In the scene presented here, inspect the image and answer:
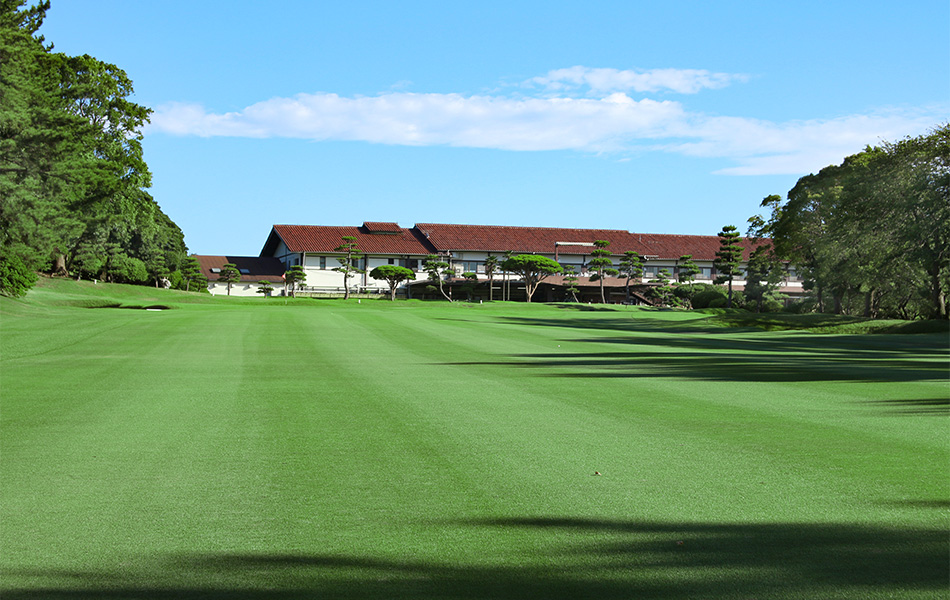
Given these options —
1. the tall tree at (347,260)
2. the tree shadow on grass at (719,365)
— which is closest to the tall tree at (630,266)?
the tall tree at (347,260)

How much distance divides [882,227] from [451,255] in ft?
184

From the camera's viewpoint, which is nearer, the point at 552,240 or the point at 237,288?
the point at 237,288

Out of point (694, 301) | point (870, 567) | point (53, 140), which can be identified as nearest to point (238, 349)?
point (870, 567)

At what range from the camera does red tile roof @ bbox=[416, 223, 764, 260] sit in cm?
8706

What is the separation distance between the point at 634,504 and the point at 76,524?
129 inches

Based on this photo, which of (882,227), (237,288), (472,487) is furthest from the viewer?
(237,288)

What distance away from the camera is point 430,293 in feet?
271

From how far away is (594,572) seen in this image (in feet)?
12.8

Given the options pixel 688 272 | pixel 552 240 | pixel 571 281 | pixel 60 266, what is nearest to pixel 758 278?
pixel 688 272

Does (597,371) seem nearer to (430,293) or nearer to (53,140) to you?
(53,140)

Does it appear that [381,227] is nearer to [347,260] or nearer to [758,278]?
[347,260]

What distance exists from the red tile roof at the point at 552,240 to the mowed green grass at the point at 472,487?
246 feet

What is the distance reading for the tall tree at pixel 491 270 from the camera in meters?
75.9

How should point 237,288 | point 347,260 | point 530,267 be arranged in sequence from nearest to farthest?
point 530,267 < point 347,260 < point 237,288
